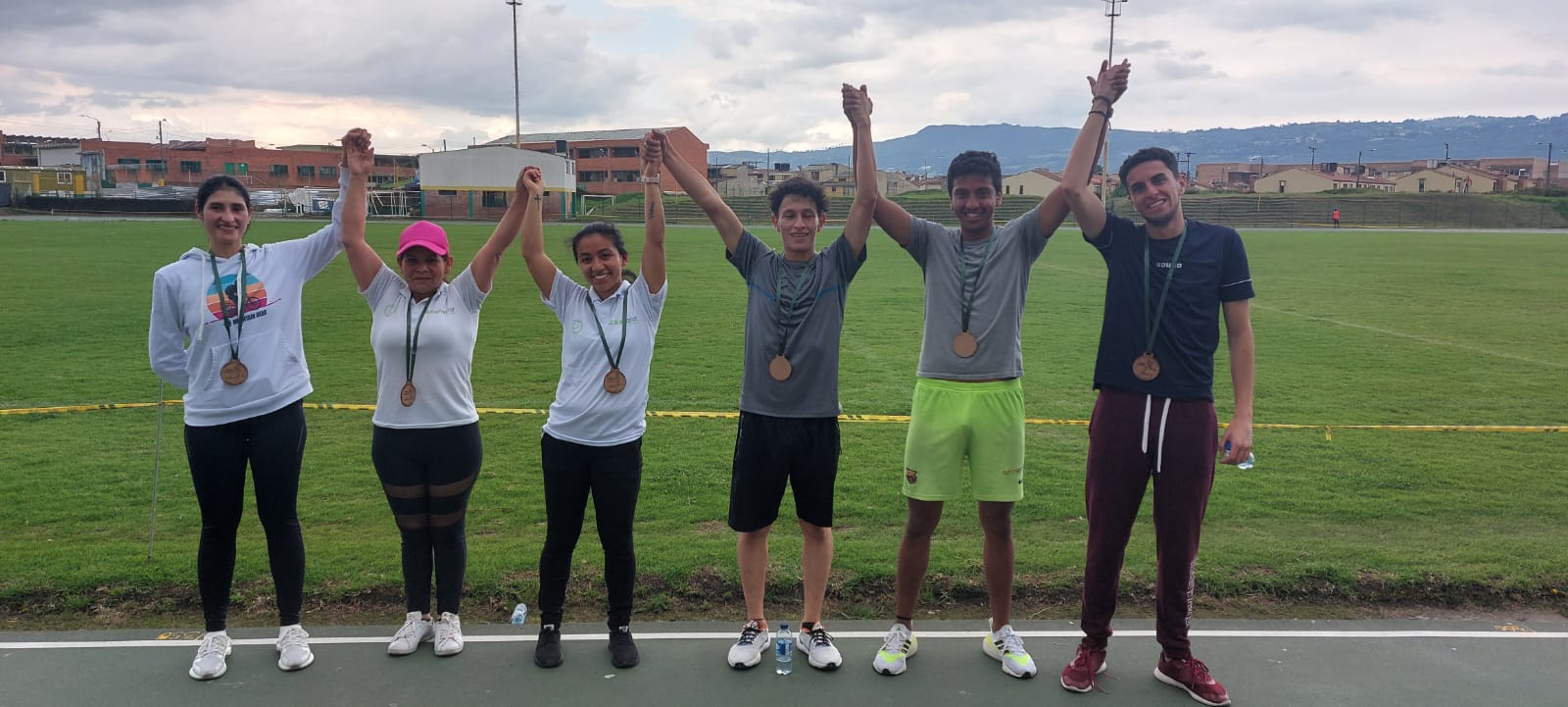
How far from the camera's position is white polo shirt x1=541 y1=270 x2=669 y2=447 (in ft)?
12.0

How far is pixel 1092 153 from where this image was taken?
3.57 m

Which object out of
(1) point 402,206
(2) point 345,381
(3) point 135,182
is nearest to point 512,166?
(1) point 402,206

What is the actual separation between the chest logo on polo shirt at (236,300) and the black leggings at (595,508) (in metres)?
1.19

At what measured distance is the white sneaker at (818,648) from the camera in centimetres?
368

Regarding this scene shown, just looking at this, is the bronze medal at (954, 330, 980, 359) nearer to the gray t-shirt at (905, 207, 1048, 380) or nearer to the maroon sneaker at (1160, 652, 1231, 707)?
the gray t-shirt at (905, 207, 1048, 380)

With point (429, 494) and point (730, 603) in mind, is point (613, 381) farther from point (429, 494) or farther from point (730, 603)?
point (730, 603)

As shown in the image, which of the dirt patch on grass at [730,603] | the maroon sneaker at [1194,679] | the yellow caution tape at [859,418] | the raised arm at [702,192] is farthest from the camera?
the yellow caution tape at [859,418]

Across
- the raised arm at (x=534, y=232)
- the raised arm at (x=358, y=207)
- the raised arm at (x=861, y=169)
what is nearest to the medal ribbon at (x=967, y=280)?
the raised arm at (x=861, y=169)

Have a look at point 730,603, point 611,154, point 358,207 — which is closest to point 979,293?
point 730,603

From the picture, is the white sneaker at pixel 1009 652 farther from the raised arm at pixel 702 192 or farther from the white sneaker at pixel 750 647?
the raised arm at pixel 702 192

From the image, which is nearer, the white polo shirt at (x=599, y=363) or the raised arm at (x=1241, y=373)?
the raised arm at (x=1241, y=373)

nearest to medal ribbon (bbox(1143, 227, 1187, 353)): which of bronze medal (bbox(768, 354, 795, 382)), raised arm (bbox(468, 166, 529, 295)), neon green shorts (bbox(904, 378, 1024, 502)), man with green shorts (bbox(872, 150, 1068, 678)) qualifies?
man with green shorts (bbox(872, 150, 1068, 678))

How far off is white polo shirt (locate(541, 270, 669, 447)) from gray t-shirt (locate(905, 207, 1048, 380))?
107 cm

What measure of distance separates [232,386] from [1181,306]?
3522 millimetres
